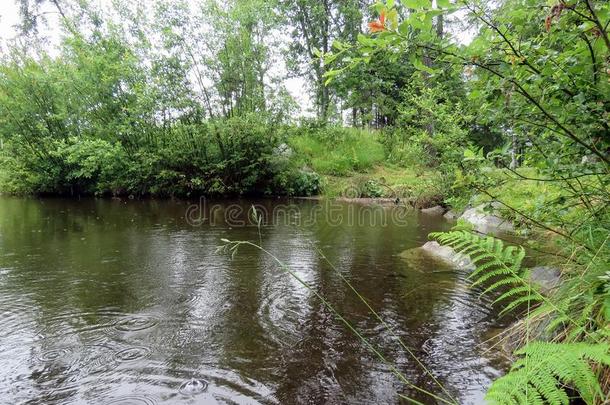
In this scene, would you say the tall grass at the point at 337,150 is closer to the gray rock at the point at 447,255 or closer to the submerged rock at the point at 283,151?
the submerged rock at the point at 283,151

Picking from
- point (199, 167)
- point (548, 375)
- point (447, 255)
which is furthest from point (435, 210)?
point (548, 375)

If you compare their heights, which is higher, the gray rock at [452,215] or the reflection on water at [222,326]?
the gray rock at [452,215]

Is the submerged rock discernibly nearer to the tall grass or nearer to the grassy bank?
the grassy bank

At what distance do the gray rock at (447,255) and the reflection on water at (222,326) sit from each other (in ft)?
1.08

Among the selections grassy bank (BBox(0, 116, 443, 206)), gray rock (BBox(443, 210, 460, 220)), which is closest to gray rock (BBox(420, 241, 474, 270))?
gray rock (BBox(443, 210, 460, 220))

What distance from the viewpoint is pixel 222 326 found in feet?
12.5

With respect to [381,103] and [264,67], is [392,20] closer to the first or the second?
[264,67]

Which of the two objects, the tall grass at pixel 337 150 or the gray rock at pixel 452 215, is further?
the tall grass at pixel 337 150

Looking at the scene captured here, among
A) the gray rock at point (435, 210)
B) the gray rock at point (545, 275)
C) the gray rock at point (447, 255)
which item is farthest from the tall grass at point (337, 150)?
the gray rock at point (545, 275)

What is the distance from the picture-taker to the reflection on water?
277 cm

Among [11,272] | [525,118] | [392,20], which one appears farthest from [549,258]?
[11,272]

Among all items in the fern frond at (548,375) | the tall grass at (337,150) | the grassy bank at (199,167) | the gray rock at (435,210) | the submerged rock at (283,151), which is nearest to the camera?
the fern frond at (548,375)

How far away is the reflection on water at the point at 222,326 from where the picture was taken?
2.77 m

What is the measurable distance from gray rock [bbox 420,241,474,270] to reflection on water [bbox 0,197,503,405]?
330 millimetres
